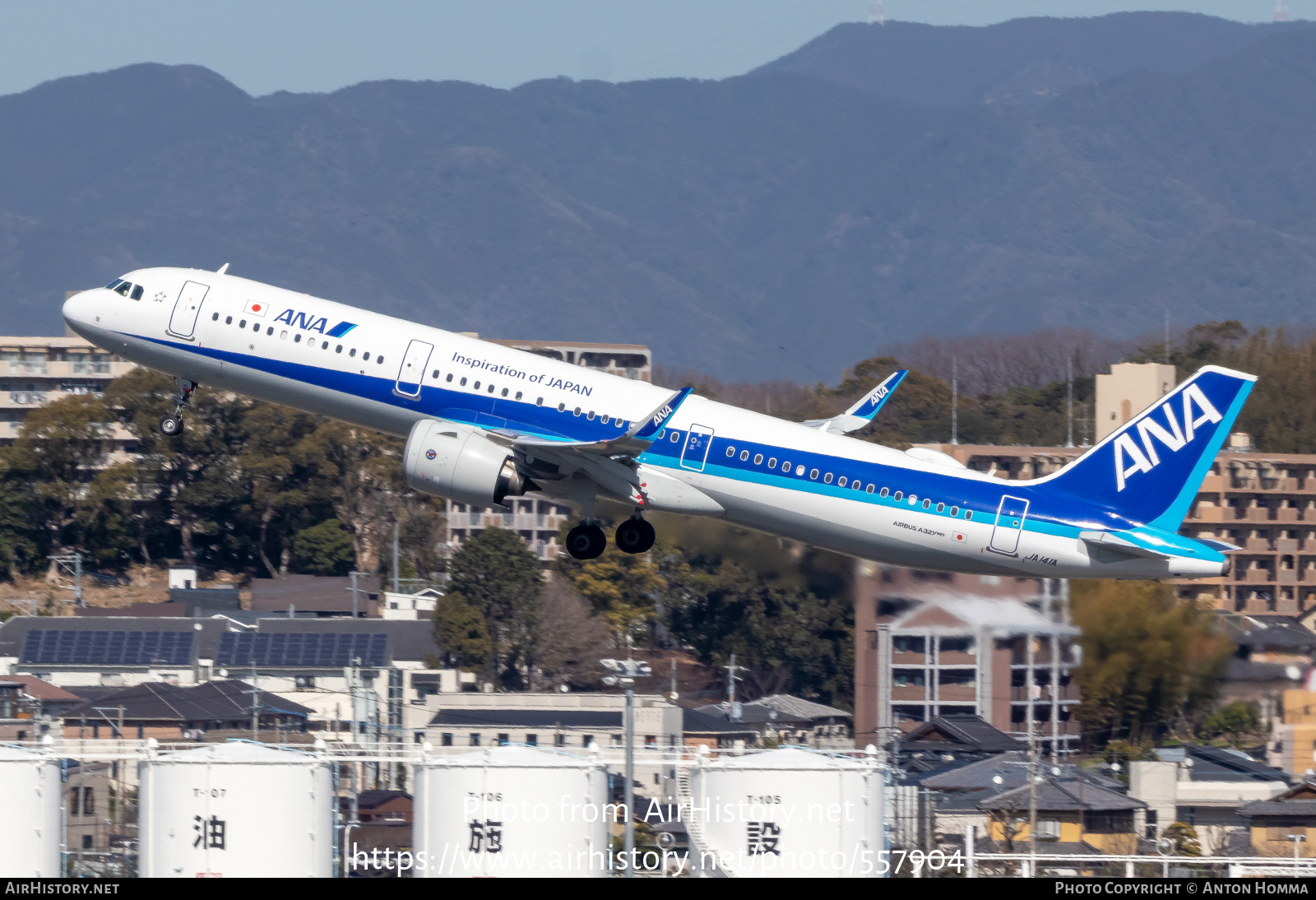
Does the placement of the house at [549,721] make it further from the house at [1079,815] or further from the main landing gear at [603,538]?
the main landing gear at [603,538]

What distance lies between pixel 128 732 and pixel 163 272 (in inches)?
1109

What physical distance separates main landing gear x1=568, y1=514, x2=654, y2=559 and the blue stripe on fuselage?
2189 millimetres

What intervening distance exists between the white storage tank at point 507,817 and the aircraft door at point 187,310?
618 inches

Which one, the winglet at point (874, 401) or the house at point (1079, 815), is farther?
the house at point (1079, 815)

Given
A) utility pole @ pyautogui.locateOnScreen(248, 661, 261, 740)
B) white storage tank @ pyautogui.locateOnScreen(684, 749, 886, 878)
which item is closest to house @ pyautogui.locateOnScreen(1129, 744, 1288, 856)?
white storage tank @ pyautogui.locateOnScreen(684, 749, 886, 878)

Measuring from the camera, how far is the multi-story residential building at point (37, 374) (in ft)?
506

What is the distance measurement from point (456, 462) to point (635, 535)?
16.6 ft

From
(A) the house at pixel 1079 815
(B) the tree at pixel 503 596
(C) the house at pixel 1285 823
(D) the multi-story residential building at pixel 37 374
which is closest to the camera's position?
(C) the house at pixel 1285 823

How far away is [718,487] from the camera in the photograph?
4356 centimetres

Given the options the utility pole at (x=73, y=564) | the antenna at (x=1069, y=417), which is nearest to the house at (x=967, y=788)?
the antenna at (x=1069, y=417)

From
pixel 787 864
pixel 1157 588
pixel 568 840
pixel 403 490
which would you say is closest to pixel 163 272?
pixel 568 840

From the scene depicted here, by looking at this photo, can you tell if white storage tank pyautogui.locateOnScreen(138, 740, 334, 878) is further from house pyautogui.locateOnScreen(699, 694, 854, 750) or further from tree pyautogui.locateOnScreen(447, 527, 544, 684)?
tree pyautogui.locateOnScreen(447, 527, 544, 684)

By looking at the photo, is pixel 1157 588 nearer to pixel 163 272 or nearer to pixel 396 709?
pixel 163 272

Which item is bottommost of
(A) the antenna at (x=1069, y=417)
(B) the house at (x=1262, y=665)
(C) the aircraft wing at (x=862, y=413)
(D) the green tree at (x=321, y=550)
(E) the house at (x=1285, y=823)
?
(E) the house at (x=1285, y=823)
